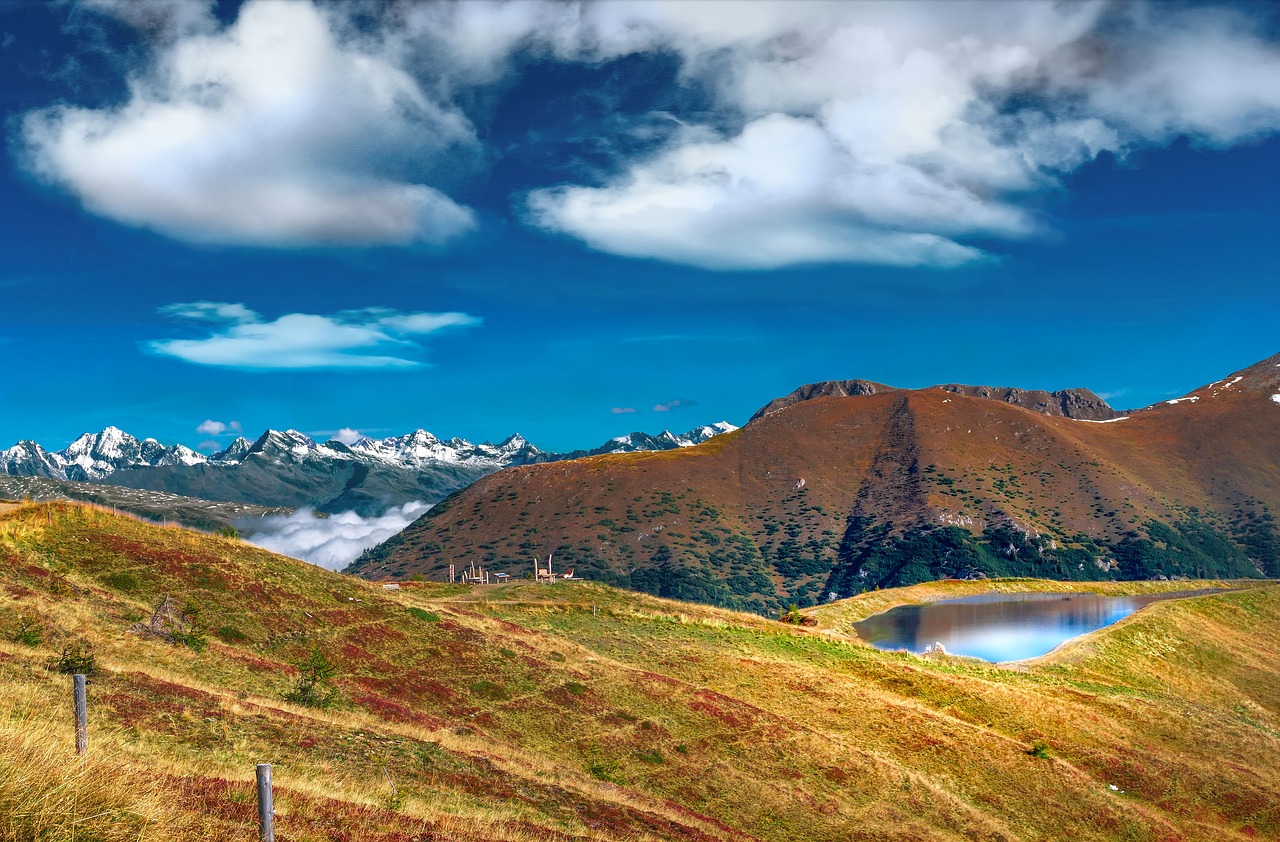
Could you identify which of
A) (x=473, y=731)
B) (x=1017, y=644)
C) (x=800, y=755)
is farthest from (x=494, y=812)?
(x=1017, y=644)

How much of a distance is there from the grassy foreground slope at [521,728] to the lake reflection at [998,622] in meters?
19.4

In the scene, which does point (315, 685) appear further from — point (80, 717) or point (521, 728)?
point (80, 717)

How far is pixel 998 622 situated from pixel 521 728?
88.4m

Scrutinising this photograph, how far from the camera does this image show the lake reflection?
87250 millimetres

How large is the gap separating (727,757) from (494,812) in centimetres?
1709

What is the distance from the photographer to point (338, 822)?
17.9m

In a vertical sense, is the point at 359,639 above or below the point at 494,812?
above

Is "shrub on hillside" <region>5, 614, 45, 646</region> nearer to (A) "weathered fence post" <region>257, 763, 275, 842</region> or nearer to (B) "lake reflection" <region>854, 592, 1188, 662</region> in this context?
(A) "weathered fence post" <region>257, 763, 275, 842</region>

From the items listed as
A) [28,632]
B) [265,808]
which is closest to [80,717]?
[265,808]

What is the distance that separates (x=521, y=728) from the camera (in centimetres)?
3697

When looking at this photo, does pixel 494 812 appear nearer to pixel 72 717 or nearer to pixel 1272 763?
pixel 72 717

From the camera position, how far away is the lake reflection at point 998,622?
87250mm

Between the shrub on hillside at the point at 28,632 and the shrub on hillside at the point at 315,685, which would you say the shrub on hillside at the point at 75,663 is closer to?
the shrub on hillside at the point at 28,632

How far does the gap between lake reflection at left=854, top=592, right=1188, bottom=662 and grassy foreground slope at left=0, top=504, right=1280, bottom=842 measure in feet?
63.6
